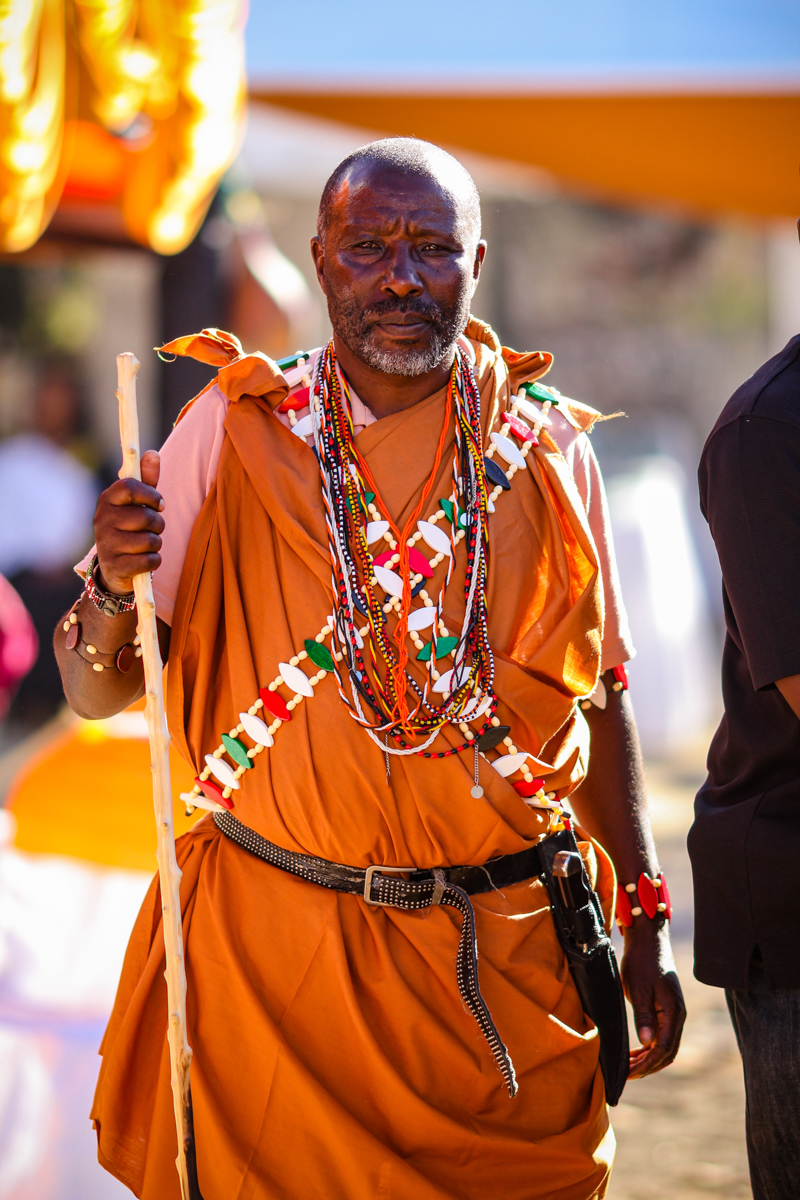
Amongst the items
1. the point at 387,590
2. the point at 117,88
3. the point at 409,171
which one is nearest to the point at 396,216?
the point at 409,171

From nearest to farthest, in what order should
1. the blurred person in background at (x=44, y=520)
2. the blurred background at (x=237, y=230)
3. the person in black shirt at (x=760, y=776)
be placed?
the person in black shirt at (x=760, y=776) → the blurred background at (x=237, y=230) → the blurred person in background at (x=44, y=520)

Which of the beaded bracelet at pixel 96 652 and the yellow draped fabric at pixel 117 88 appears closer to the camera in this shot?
the beaded bracelet at pixel 96 652

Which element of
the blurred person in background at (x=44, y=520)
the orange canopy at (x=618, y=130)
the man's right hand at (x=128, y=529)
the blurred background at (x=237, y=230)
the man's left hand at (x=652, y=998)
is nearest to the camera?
the man's right hand at (x=128, y=529)

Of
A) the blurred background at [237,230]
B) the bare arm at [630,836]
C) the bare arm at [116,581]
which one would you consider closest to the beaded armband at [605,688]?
the bare arm at [630,836]

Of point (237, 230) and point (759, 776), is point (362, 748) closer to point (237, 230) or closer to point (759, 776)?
point (759, 776)

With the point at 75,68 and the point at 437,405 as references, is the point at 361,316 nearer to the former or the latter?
the point at 437,405

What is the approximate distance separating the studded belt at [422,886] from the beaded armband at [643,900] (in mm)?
422

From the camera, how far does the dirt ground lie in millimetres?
3713

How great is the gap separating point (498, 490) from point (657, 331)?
14770mm

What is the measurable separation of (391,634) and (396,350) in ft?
1.69

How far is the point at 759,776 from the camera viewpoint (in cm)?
230

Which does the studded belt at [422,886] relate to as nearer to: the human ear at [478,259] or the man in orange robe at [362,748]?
the man in orange robe at [362,748]

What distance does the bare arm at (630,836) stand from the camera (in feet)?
8.40

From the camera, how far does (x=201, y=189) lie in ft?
17.8
